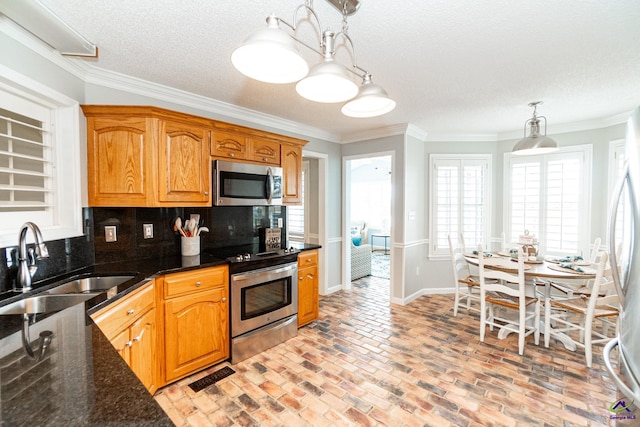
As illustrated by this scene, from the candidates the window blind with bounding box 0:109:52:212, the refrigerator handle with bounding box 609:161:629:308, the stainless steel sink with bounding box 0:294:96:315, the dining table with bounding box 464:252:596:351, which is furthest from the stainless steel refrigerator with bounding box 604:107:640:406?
the window blind with bounding box 0:109:52:212

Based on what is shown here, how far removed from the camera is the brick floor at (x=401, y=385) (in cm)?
194

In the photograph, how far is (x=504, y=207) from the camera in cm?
447

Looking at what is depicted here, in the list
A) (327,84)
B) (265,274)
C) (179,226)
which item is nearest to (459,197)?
(265,274)

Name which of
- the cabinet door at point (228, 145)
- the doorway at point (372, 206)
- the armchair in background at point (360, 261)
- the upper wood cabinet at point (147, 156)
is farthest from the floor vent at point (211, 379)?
the doorway at point (372, 206)

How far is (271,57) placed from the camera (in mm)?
1174

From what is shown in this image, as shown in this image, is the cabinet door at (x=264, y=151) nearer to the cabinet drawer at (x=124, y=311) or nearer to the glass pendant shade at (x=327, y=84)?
the cabinet drawer at (x=124, y=311)

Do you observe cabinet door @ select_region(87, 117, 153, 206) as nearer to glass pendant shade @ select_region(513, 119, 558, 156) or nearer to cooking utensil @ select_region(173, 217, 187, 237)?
cooking utensil @ select_region(173, 217, 187, 237)

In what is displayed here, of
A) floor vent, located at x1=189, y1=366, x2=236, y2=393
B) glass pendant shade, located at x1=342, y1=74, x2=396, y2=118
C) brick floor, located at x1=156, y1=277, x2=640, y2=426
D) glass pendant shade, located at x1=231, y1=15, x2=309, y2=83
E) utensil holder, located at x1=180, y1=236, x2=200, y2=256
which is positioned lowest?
brick floor, located at x1=156, y1=277, x2=640, y2=426

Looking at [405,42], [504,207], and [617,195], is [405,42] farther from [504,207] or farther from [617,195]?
[504,207]

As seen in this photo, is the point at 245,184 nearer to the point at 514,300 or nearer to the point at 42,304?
the point at 42,304

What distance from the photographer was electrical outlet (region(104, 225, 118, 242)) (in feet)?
7.85

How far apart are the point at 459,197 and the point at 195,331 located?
4.07 metres

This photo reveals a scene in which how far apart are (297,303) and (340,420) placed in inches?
53.3

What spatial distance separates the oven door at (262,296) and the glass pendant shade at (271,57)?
5.88ft
